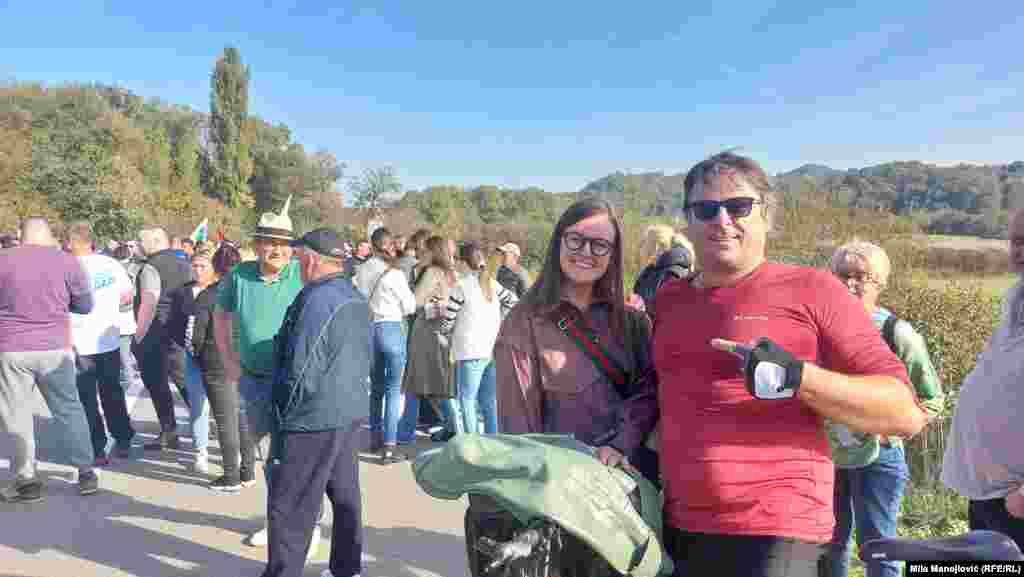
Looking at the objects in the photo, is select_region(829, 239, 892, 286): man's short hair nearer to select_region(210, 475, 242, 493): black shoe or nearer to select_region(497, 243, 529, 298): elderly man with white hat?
select_region(497, 243, 529, 298): elderly man with white hat

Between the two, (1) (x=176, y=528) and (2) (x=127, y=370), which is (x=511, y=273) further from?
(2) (x=127, y=370)

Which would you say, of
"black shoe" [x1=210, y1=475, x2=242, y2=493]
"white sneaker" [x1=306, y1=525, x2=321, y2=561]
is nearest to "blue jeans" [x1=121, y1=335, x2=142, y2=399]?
"black shoe" [x1=210, y1=475, x2=242, y2=493]

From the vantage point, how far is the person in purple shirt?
4.58 m

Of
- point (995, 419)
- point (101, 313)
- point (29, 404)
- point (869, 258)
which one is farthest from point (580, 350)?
point (101, 313)

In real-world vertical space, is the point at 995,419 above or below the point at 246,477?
above

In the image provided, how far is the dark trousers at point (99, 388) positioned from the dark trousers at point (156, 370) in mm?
312

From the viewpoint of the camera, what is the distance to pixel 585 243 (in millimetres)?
2057

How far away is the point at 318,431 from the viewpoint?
127 inches

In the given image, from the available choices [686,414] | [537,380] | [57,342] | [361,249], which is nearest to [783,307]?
[686,414]

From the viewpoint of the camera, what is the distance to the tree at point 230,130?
2069 inches

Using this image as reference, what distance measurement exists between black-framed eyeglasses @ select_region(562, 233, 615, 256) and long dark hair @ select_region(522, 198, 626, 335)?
0.04 meters

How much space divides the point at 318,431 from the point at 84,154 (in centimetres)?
3079

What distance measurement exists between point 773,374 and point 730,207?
Answer: 0.51 metres

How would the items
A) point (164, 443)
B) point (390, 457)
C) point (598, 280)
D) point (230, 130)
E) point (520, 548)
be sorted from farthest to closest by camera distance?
1. point (230, 130)
2. point (164, 443)
3. point (390, 457)
4. point (598, 280)
5. point (520, 548)
